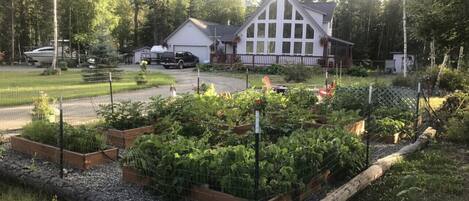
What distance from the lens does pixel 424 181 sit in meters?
6.39

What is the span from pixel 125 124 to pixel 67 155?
6.11ft

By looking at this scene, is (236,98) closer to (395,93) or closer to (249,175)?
(395,93)

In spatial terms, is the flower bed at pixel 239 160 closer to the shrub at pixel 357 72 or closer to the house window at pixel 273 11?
the shrub at pixel 357 72

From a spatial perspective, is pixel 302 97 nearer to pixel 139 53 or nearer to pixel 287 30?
pixel 287 30

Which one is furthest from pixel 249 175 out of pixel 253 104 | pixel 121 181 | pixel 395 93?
pixel 395 93

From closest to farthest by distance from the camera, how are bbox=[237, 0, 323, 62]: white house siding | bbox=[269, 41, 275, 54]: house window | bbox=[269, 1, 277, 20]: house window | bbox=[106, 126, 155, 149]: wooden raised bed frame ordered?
bbox=[106, 126, 155, 149]: wooden raised bed frame → bbox=[237, 0, 323, 62]: white house siding → bbox=[269, 1, 277, 20]: house window → bbox=[269, 41, 275, 54]: house window

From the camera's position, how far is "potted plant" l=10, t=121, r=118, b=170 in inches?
274

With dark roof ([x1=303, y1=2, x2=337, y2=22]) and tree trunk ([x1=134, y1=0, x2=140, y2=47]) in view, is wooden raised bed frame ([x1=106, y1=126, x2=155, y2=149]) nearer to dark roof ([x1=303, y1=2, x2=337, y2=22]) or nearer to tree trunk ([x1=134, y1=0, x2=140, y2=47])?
dark roof ([x1=303, y1=2, x2=337, y2=22])

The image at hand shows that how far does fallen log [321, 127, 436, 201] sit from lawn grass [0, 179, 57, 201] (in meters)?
3.53

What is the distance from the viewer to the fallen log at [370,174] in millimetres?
5559

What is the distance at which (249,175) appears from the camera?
17.1ft

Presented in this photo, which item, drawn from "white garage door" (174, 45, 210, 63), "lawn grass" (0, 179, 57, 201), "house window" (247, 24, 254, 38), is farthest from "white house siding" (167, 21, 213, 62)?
"lawn grass" (0, 179, 57, 201)

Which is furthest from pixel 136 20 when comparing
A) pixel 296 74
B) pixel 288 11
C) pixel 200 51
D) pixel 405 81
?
pixel 405 81

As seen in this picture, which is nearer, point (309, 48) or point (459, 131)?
point (459, 131)
